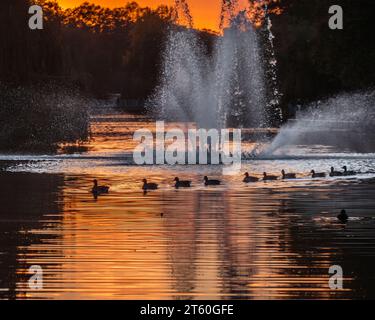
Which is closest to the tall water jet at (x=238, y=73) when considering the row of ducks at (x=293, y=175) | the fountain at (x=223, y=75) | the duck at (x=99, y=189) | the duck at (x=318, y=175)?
the fountain at (x=223, y=75)

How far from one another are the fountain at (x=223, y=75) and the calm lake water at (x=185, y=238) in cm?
2566

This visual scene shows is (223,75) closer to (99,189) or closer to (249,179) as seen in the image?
(249,179)

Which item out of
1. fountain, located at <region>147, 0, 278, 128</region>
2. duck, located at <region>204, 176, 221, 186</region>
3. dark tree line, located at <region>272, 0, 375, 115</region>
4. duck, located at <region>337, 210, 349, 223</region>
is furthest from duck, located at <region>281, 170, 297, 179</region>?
dark tree line, located at <region>272, 0, 375, 115</region>

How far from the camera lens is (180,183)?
30531 millimetres

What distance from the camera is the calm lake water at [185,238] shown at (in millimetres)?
15375

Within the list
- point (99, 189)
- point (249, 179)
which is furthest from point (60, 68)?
point (99, 189)

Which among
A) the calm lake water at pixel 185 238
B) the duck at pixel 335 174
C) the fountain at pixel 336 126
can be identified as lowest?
the calm lake water at pixel 185 238

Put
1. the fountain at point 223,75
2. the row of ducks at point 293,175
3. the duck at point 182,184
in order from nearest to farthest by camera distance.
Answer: the duck at point 182,184
the row of ducks at point 293,175
the fountain at point 223,75

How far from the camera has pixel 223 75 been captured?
209 feet

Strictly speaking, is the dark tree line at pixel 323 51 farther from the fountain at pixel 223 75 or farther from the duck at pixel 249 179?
the duck at pixel 249 179

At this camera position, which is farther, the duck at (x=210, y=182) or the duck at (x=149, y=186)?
the duck at (x=210, y=182)

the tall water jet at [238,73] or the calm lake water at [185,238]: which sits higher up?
the tall water jet at [238,73]

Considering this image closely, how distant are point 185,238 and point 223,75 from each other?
4434 centimetres
